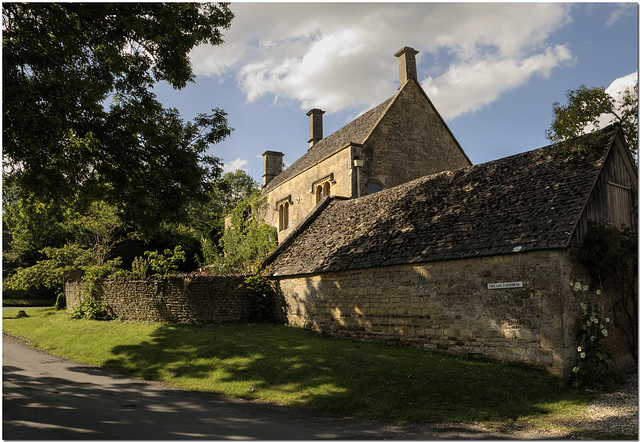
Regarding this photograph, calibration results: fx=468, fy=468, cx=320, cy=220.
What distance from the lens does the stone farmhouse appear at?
10812 mm

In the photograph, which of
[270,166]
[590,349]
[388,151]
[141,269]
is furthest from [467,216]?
[270,166]

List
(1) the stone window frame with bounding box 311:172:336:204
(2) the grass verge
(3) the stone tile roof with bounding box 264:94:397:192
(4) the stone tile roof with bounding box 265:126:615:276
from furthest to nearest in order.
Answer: (2) the grass verge
(1) the stone window frame with bounding box 311:172:336:204
(3) the stone tile roof with bounding box 264:94:397:192
(4) the stone tile roof with bounding box 265:126:615:276

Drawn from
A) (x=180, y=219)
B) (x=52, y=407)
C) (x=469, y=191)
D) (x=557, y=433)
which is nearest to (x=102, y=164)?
(x=180, y=219)

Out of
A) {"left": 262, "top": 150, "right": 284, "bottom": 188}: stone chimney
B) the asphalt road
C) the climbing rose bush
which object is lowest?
the asphalt road

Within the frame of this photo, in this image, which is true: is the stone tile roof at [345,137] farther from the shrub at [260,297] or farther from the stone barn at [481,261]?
the shrub at [260,297]

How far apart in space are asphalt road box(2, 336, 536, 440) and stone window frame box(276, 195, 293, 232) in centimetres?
2159

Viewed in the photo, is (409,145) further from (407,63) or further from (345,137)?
(407,63)

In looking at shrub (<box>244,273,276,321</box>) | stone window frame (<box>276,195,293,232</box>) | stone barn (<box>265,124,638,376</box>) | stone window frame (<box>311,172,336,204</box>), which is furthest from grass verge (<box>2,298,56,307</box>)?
stone barn (<box>265,124,638,376</box>)

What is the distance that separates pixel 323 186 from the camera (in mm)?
28203

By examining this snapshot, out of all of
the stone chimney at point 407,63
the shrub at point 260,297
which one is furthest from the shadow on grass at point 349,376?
the stone chimney at point 407,63

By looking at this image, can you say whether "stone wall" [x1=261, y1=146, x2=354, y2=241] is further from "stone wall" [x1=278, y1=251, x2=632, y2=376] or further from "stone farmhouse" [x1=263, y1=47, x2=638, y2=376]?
"stone wall" [x1=278, y1=251, x2=632, y2=376]

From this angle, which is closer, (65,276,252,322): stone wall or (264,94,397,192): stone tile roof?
(65,276,252,322): stone wall

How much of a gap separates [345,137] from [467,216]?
1655 cm

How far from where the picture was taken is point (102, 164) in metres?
13.5
